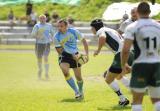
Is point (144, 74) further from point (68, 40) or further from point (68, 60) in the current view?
point (68, 40)

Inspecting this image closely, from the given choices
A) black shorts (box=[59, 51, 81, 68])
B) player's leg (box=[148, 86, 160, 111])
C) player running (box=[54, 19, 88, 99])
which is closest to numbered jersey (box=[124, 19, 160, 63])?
player's leg (box=[148, 86, 160, 111])

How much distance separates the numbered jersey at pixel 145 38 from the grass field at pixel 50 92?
3.34 meters

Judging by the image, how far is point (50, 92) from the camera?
58.2ft

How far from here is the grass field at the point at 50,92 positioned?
1453cm

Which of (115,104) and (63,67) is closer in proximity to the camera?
(115,104)

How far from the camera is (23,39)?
138 feet

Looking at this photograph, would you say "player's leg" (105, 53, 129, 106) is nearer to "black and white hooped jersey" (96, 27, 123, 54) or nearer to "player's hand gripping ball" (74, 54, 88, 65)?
"black and white hooped jersey" (96, 27, 123, 54)

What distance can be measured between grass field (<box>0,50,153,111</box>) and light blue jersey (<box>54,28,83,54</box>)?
4.13 feet

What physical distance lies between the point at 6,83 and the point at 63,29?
482 cm

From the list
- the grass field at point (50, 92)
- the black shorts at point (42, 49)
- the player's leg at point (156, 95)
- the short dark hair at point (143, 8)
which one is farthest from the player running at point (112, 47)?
the black shorts at point (42, 49)

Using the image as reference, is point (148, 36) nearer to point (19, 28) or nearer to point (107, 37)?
point (107, 37)

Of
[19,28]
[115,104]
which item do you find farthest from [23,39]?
[115,104]

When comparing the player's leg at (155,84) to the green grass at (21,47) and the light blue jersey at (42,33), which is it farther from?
the green grass at (21,47)

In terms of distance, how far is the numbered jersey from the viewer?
34.3 ft
